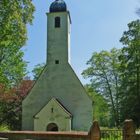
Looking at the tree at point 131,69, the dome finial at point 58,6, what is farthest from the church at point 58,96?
the tree at point 131,69

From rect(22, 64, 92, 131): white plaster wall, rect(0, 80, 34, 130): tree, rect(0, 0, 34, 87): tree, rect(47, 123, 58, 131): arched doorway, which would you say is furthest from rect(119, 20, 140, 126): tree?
rect(0, 0, 34, 87): tree

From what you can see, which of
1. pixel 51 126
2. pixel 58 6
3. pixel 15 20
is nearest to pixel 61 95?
pixel 51 126

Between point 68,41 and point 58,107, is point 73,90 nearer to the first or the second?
point 58,107

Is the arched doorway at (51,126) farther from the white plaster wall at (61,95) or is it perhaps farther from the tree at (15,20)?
the tree at (15,20)

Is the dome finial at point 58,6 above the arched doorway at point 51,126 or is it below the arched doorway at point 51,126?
above

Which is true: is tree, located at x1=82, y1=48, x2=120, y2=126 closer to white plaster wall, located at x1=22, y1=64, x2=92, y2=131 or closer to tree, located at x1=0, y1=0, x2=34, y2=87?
white plaster wall, located at x1=22, y1=64, x2=92, y2=131

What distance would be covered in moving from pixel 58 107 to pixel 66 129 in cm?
220

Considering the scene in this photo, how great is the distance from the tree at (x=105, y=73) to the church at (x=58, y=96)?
16.5m

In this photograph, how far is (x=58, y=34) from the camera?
40625mm

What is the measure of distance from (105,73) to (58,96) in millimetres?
19078

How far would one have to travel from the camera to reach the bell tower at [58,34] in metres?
39.6

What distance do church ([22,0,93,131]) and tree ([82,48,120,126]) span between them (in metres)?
16.5

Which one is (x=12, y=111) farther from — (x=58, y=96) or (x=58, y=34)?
(x=58, y=34)

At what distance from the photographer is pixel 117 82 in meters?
55.2
